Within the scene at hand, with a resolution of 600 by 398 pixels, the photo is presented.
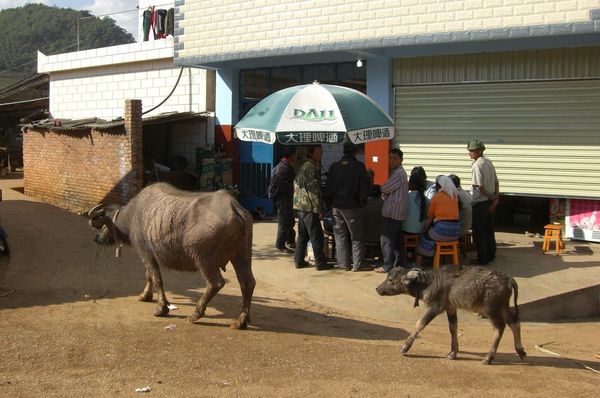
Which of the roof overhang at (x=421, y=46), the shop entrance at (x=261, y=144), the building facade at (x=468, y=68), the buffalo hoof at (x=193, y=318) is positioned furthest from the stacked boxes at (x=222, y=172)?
the buffalo hoof at (x=193, y=318)

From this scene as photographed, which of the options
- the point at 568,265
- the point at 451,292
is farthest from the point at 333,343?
the point at 568,265

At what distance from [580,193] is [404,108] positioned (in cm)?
363

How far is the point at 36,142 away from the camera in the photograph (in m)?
17.4

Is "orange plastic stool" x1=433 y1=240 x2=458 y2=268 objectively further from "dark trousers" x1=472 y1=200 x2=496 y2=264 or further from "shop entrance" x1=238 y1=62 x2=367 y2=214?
"shop entrance" x1=238 y1=62 x2=367 y2=214

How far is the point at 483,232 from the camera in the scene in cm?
929

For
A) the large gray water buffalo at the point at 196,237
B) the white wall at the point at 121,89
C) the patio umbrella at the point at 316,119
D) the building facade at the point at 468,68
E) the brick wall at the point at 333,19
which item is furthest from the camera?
the white wall at the point at 121,89

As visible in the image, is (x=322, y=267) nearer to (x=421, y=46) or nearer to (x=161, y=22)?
(x=421, y=46)

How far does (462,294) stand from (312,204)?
11.7 feet

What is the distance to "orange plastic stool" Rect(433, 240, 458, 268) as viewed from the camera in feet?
28.1

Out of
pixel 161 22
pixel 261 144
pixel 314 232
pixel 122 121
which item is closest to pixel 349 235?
pixel 314 232

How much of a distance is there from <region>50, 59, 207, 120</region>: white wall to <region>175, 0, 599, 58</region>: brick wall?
1.36 metres

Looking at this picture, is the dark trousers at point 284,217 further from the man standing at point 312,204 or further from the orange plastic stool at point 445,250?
the orange plastic stool at point 445,250

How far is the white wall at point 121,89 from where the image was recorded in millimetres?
16047

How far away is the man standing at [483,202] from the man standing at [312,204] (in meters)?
2.15
